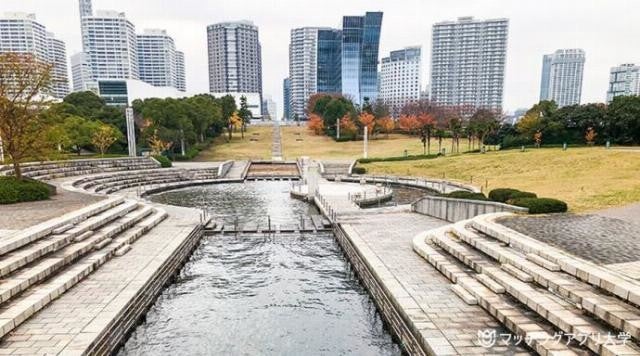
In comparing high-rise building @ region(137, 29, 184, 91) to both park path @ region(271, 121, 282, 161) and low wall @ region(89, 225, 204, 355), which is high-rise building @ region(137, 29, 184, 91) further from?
low wall @ region(89, 225, 204, 355)

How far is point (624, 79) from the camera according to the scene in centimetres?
12850

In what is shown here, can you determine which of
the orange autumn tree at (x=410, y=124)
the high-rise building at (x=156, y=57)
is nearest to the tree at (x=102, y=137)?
the orange autumn tree at (x=410, y=124)

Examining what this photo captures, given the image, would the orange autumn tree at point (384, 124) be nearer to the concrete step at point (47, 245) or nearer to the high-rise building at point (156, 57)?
the concrete step at point (47, 245)

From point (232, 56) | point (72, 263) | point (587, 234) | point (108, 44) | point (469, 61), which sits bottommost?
point (72, 263)

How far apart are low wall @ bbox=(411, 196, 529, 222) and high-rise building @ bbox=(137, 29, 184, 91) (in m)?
185

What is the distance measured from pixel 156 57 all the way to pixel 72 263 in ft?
631

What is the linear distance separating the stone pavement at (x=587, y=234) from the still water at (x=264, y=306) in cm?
555

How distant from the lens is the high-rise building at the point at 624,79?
412ft

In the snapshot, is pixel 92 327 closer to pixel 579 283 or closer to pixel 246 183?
pixel 579 283

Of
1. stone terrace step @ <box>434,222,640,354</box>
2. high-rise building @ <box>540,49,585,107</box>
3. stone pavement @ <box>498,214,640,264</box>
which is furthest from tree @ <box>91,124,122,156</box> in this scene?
high-rise building @ <box>540,49,585,107</box>

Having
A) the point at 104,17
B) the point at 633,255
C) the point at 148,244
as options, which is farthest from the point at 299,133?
the point at 104,17

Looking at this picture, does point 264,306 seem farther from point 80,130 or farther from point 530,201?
point 80,130

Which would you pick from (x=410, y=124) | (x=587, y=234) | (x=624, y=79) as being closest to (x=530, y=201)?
(x=587, y=234)

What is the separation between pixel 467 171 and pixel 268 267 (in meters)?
24.9
